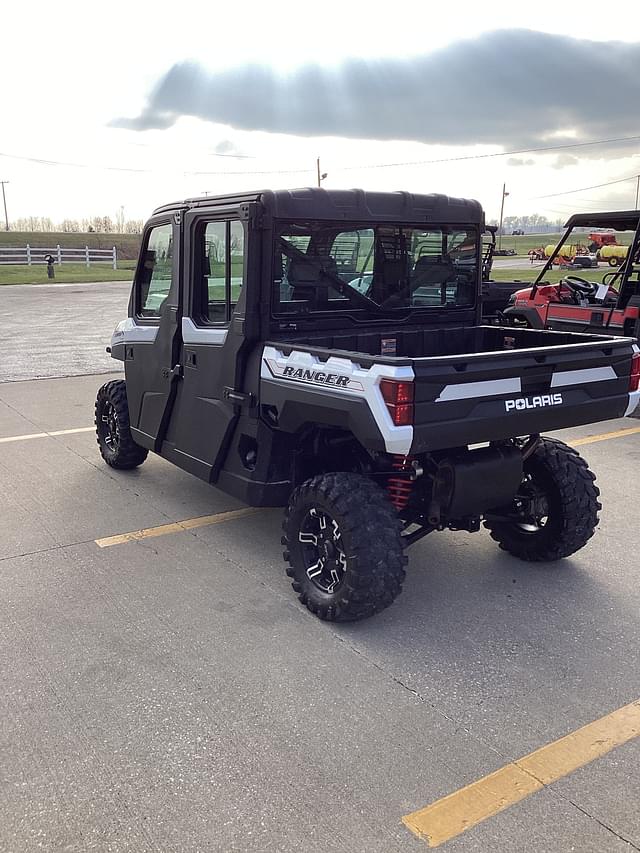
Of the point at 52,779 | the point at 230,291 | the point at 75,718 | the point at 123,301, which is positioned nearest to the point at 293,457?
the point at 230,291

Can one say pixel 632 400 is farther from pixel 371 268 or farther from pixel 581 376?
pixel 371 268

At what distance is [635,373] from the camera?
14.8ft

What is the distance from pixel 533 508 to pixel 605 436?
142 inches

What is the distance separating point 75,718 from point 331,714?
3.45 feet

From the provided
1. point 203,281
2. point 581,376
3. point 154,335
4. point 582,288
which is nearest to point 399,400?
point 581,376

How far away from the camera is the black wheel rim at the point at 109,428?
6.39 meters

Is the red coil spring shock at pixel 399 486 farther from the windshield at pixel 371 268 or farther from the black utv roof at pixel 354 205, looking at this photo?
the black utv roof at pixel 354 205

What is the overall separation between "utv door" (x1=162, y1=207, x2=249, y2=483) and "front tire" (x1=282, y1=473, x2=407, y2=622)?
835mm

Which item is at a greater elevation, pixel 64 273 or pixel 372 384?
pixel 372 384

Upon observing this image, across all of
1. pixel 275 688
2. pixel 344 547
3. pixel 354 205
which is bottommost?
A: pixel 275 688

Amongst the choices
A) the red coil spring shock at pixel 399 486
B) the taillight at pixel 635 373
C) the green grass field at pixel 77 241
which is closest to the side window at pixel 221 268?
the red coil spring shock at pixel 399 486

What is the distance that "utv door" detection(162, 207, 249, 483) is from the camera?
4.51 meters

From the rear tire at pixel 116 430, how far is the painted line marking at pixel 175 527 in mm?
971

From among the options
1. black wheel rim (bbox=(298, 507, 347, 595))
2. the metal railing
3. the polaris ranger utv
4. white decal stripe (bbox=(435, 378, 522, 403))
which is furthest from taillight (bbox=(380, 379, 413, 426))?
the metal railing
